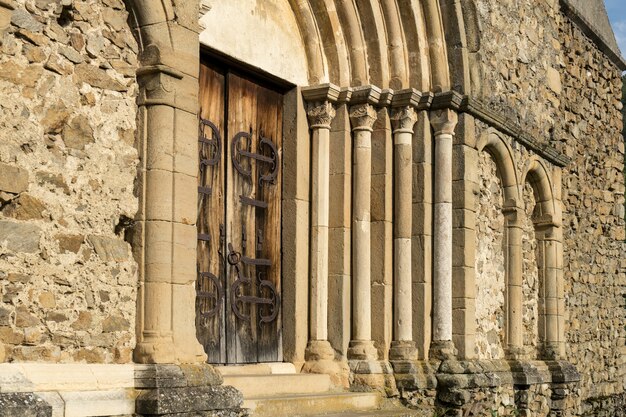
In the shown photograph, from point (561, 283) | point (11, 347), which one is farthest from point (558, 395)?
point (11, 347)

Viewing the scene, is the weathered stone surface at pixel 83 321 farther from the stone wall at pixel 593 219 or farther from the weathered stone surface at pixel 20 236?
the stone wall at pixel 593 219

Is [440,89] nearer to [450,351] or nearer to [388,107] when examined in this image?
[388,107]

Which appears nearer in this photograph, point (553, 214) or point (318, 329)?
point (318, 329)

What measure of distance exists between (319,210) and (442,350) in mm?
1597

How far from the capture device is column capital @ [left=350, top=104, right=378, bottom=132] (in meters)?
8.68

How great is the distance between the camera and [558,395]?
432 inches

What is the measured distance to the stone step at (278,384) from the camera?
7242mm

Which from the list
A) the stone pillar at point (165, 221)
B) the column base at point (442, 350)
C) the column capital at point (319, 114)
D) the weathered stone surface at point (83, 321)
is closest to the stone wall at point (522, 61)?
the column capital at point (319, 114)

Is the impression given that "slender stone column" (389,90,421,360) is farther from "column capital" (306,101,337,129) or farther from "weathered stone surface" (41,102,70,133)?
"weathered stone surface" (41,102,70,133)

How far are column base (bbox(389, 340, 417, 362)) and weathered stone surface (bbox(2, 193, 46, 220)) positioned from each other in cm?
411

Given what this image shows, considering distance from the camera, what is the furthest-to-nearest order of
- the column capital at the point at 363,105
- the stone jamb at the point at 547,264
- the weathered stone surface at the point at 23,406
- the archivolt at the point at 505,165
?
1. the stone jamb at the point at 547,264
2. the archivolt at the point at 505,165
3. the column capital at the point at 363,105
4. the weathered stone surface at the point at 23,406

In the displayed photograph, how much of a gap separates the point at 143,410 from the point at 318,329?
298cm

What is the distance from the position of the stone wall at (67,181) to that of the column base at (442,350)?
3728 mm

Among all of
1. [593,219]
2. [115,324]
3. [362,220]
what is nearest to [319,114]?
[362,220]
